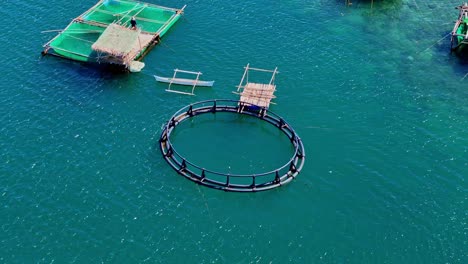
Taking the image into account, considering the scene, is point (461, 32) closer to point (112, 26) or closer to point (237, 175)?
point (237, 175)

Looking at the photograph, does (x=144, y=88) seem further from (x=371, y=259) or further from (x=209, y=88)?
(x=371, y=259)

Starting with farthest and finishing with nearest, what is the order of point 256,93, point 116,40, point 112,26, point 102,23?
point 102,23
point 112,26
point 116,40
point 256,93

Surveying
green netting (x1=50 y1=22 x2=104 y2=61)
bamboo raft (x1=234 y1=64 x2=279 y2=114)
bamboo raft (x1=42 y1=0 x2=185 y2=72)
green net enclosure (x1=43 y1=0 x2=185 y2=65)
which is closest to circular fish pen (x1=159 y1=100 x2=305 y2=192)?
bamboo raft (x1=234 y1=64 x2=279 y2=114)

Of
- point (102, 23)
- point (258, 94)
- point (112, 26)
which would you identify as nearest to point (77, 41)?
point (102, 23)

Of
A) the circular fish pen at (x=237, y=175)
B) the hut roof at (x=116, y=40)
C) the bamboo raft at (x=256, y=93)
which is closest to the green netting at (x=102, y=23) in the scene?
the hut roof at (x=116, y=40)

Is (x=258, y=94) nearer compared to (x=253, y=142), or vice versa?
(x=253, y=142)

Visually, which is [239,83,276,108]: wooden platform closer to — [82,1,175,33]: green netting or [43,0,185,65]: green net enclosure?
[43,0,185,65]: green net enclosure

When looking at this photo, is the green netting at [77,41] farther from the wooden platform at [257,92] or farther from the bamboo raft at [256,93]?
the bamboo raft at [256,93]
